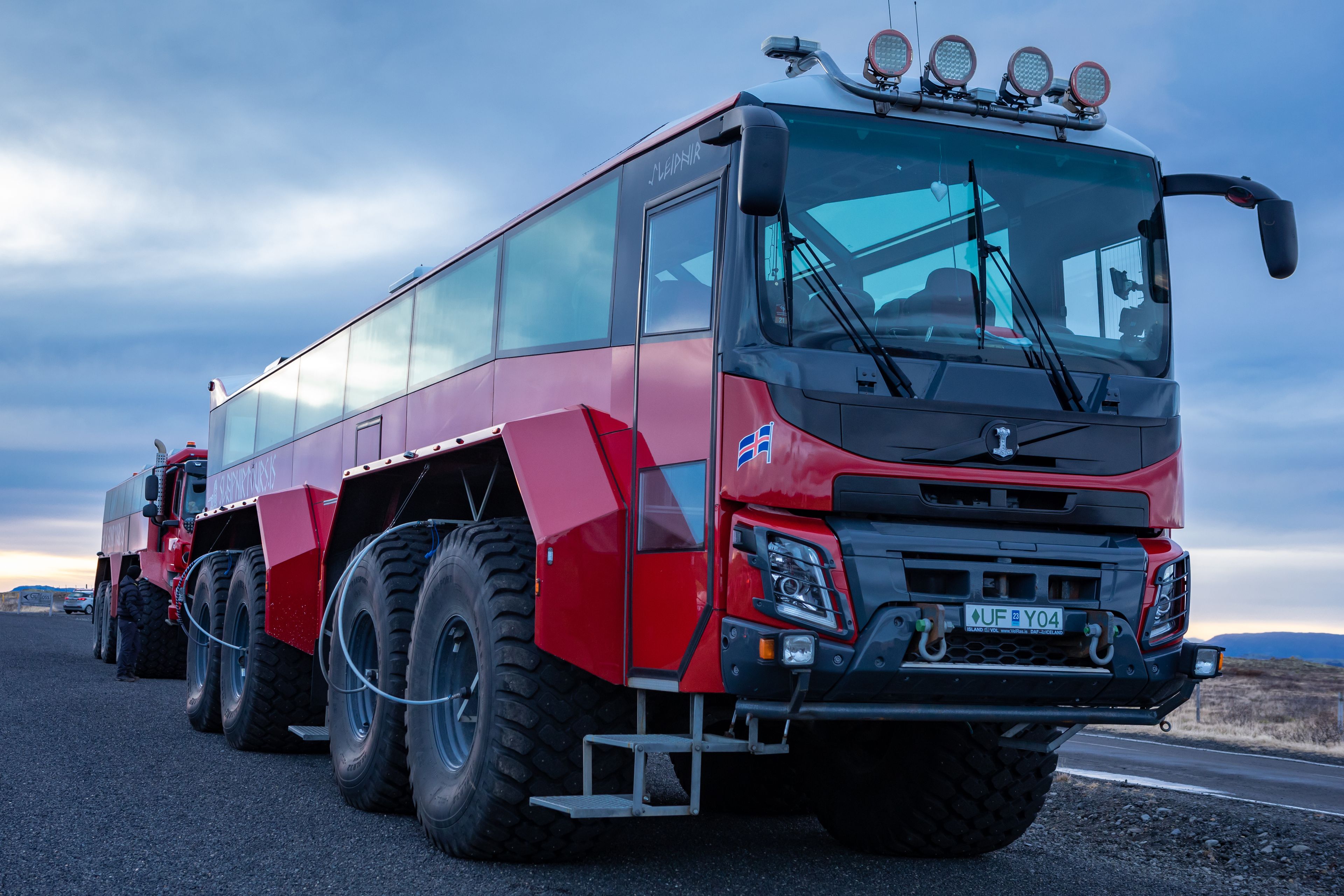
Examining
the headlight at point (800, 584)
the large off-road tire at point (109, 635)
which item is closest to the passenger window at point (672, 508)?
the headlight at point (800, 584)

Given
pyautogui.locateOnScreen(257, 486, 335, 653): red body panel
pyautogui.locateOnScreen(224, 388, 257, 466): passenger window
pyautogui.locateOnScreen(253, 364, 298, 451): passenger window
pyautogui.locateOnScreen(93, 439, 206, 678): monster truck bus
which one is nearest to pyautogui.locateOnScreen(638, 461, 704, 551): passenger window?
pyautogui.locateOnScreen(257, 486, 335, 653): red body panel

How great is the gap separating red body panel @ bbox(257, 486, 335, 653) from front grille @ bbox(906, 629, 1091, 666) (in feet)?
18.3

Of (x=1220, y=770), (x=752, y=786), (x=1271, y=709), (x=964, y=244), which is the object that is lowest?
(x=1271, y=709)

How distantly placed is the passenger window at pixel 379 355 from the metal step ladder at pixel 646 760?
4339 mm

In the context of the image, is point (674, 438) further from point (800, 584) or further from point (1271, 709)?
point (1271, 709)

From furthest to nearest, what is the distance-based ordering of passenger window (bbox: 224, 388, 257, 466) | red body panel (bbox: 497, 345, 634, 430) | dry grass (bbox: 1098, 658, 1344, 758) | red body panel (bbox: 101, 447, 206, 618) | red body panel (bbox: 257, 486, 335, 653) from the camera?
dry grass (bbox: 1098, 658, 1344, 758)
red body panel (bbox: 101, 447, 206, 618)
passenger window (bbox: 224, 388, 257, 466)
red body panel (bbox: 257, 486, 335, 653)
red body panel (bbox: 497, 345, 634, 430)

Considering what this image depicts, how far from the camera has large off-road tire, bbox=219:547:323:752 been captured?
10078mm

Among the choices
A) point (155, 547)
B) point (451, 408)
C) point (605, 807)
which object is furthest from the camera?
point (155, 547)

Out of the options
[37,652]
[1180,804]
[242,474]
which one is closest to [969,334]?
[1180,804]

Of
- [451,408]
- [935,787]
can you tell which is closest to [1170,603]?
[935,787]

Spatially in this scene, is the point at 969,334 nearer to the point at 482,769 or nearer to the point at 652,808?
the point at 652,808

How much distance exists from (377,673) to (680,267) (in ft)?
11.2

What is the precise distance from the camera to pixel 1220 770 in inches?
517

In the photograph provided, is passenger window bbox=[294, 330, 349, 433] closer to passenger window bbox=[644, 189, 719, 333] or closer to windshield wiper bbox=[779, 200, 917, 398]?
passenger window bbox=[644, 189, 719, 333]
